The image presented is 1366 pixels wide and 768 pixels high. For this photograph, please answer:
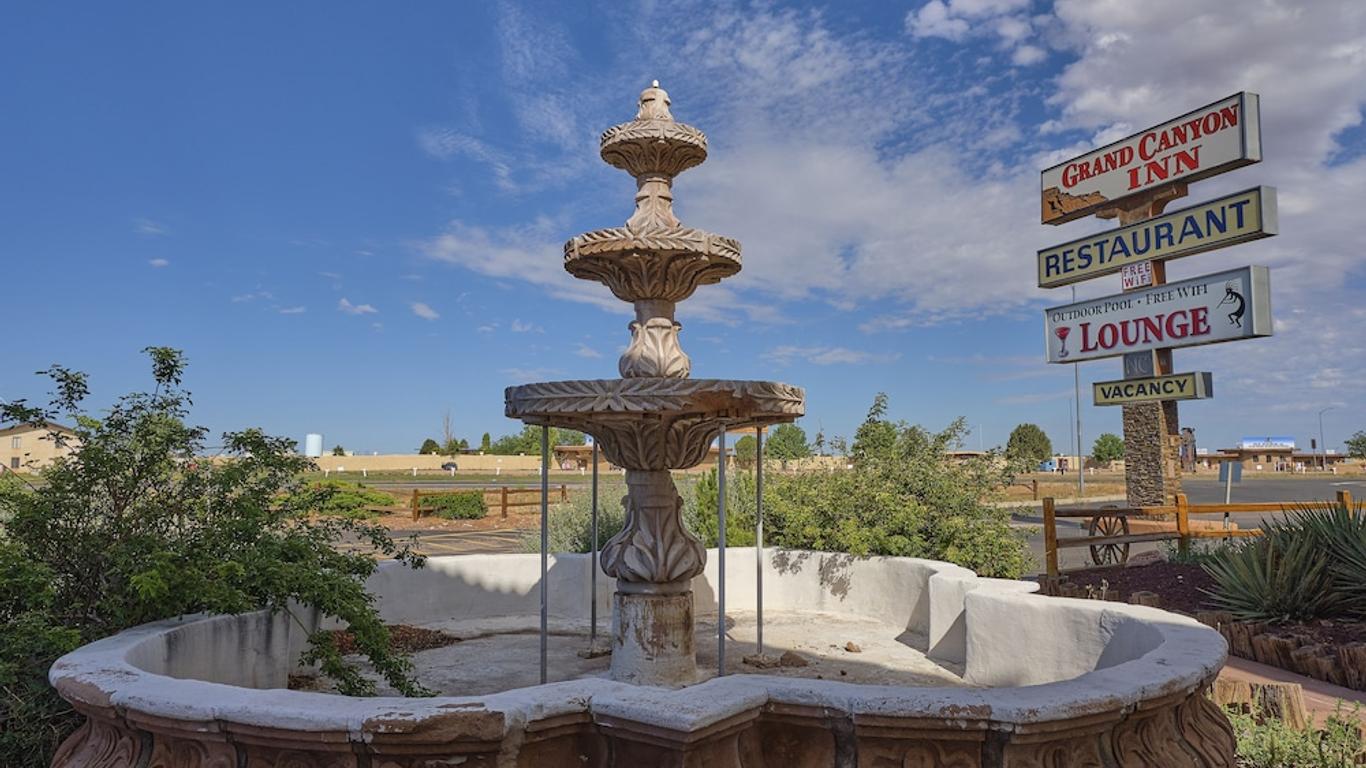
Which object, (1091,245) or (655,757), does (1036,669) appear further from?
(1091,245)

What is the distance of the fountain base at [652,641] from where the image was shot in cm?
561

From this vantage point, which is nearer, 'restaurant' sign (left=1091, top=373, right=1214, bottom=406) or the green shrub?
'restaurant' sign (left=1091, top=373, right=1214, bottom=406)

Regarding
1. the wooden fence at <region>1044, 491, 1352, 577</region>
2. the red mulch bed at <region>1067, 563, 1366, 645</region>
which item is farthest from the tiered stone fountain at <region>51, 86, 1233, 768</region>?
the wooden fence at <region>1044, 491, 1352, 577</region>

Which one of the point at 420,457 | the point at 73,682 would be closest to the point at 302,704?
the point at 73,682

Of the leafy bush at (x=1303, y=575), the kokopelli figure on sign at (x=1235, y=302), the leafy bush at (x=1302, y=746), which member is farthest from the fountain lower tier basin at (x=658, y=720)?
the kokopelli figure on sign at (x=1235, y=302)

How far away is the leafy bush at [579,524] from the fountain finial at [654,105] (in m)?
5.47

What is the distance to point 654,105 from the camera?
20.7 feet

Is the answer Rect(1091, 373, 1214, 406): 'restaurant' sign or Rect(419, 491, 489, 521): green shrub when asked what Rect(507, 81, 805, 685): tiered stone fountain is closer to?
Rect(1091, 373, 1214, 406): 'restaurant' sign

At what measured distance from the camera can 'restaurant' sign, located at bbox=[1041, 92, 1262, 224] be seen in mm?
16250

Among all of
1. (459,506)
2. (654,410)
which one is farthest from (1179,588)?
(459,506)

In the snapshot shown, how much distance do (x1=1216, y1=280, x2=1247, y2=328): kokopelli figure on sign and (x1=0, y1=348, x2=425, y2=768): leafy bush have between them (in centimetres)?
1690

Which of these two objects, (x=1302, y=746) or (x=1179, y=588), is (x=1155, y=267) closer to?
(x=1179, y=588)

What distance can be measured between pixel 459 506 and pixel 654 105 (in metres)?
20.8

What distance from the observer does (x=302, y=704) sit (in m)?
2.97
